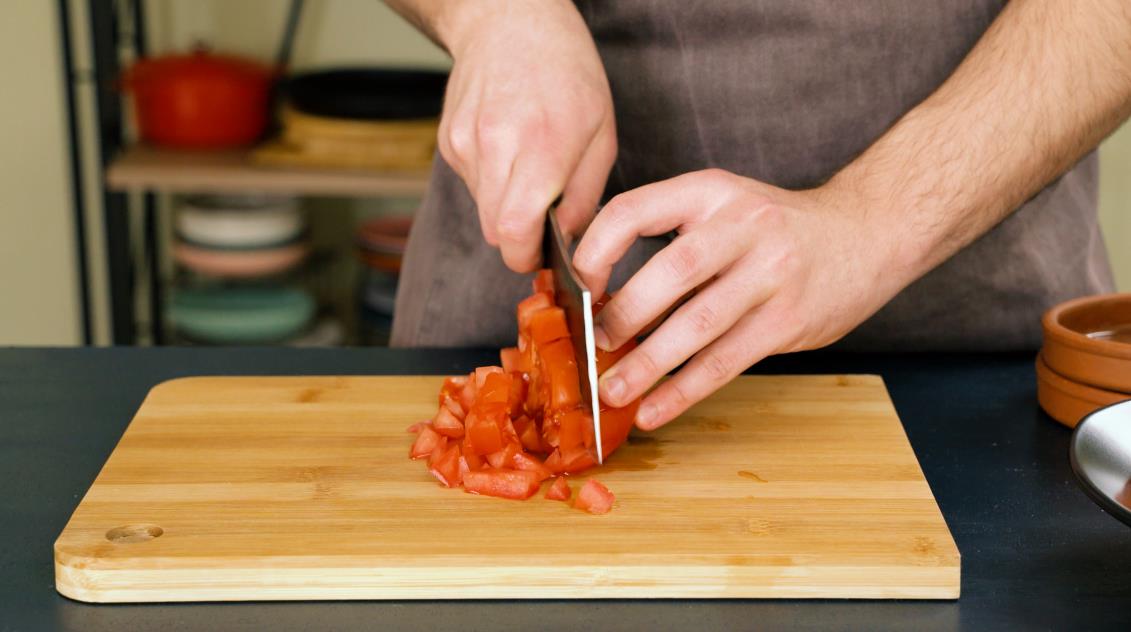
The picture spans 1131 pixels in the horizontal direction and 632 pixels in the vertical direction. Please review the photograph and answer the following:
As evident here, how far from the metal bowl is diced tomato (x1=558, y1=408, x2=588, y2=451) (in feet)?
1.37

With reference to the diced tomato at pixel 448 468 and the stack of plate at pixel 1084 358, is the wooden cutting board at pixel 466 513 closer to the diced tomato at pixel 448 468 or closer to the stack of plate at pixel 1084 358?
the diced tomato at pixel 448 468

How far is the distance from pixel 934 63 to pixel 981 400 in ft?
1.29

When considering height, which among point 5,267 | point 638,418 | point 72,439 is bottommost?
point 5,267

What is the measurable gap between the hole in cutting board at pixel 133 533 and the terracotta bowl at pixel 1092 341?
85cm

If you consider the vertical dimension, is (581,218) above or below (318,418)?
above

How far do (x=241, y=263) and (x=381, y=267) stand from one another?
316 millimetres

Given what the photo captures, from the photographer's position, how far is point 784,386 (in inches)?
55.6

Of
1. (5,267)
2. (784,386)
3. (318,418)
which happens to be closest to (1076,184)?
(784,386)

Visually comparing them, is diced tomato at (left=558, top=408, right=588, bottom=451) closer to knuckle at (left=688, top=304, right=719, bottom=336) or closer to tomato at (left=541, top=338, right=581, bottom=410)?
tomato at (left=541, top=338, right=581, bottom=410)

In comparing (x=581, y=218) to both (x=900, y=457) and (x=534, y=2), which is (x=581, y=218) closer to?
(x=534, y=2)

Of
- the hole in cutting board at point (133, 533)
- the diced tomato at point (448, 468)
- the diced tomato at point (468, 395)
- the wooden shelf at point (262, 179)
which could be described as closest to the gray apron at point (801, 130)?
the diced tomato at point (468, 395)

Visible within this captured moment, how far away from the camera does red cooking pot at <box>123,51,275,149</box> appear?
293 cm

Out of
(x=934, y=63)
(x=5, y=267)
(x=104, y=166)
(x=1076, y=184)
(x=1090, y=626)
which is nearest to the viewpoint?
(x=1090, y=626)

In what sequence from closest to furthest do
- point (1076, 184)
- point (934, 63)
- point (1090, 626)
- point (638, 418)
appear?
point (1090, 626) → point (638, 418) → point (934, 63) → point (1076, 184)
